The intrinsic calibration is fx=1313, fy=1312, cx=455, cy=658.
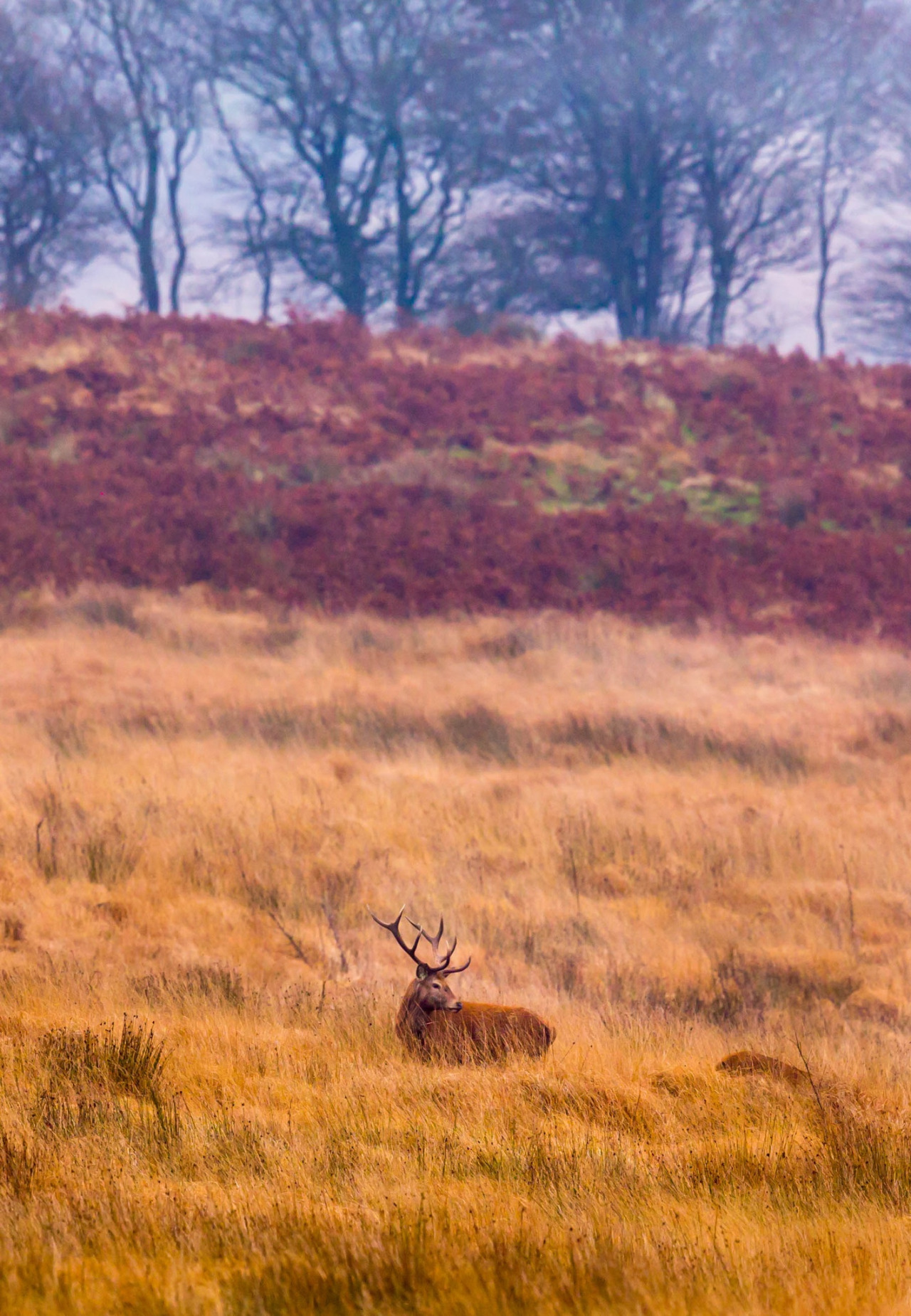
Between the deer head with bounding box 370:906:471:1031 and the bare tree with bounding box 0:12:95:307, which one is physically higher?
the bare tree with bounding box 0:12:95:307

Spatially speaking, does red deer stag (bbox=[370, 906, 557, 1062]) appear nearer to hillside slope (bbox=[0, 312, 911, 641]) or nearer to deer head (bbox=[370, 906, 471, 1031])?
deer head (bbox=[370, 906, 471, 1031])

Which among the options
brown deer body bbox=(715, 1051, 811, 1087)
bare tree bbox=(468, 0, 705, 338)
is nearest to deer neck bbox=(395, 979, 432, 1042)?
brown deer body bbox=(715, 1051, 811, 1087)

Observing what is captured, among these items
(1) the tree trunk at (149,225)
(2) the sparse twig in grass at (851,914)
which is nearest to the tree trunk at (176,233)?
(1) the tree trunk at (149,225)

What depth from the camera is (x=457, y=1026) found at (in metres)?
4.80

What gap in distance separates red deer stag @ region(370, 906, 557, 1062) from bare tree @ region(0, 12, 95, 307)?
3218 cm

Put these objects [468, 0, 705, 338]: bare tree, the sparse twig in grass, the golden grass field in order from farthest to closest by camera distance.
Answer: [468, 0, 705, 338]: bare tree
the sparse twig in grass
the golden grass field

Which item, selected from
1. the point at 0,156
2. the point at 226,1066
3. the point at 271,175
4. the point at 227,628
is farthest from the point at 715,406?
the point at 0,156

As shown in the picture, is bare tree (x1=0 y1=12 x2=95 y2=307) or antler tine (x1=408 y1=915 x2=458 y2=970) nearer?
antler tine (x1=408 y1=915 x2=458 y2=970)

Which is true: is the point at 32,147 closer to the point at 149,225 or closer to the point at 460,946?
the point at 149,225

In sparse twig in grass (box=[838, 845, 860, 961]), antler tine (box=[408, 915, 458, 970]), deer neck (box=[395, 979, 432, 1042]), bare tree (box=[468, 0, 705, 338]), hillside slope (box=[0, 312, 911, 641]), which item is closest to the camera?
antler tine (box=[408, 915, 458, 970])

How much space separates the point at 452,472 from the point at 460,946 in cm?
1096

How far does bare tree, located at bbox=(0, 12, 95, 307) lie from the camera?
34250 mm

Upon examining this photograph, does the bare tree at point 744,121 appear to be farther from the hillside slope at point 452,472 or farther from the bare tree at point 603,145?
the hillside slope at point 452,472

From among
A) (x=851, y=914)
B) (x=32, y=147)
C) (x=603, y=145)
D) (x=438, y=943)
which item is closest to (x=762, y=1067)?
(x=438, y=943)
